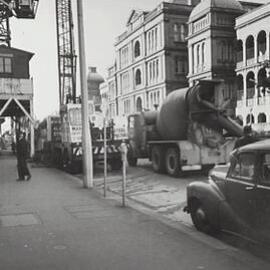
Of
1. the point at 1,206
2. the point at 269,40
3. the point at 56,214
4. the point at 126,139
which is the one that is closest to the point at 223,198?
the point at 56,214

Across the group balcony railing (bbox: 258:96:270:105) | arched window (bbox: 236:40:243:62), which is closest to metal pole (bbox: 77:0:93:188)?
balcony railing (bbox: 258:96:270:105)

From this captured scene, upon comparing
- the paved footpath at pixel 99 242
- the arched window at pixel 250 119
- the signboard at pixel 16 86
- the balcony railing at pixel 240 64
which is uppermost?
the balcony railing at pixel 240 64

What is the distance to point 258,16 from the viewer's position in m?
43.6

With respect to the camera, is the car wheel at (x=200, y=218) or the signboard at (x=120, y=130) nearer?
the car wheel at (x=200, y=218)

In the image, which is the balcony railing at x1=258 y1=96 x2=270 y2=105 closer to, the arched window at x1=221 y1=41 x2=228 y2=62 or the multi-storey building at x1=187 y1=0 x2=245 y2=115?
the multi-storey building at x1=187 y1=0 x2=245 y2=115

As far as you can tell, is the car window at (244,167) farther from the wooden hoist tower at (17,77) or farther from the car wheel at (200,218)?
the wooden hoist tower at (17,77)

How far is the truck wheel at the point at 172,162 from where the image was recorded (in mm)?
16203

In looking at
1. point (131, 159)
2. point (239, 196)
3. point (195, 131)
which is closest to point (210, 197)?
point (239, 196)

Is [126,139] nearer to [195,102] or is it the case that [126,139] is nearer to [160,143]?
[160,143]

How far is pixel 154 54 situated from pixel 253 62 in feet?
53.5

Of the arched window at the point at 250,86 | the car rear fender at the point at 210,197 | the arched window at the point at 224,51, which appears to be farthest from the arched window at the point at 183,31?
the car rear fender at the point at 210,197

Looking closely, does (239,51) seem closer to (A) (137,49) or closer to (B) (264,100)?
(B) (264,100)

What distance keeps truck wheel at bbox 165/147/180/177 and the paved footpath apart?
18.9 ft

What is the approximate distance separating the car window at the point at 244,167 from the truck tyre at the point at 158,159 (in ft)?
34.6
